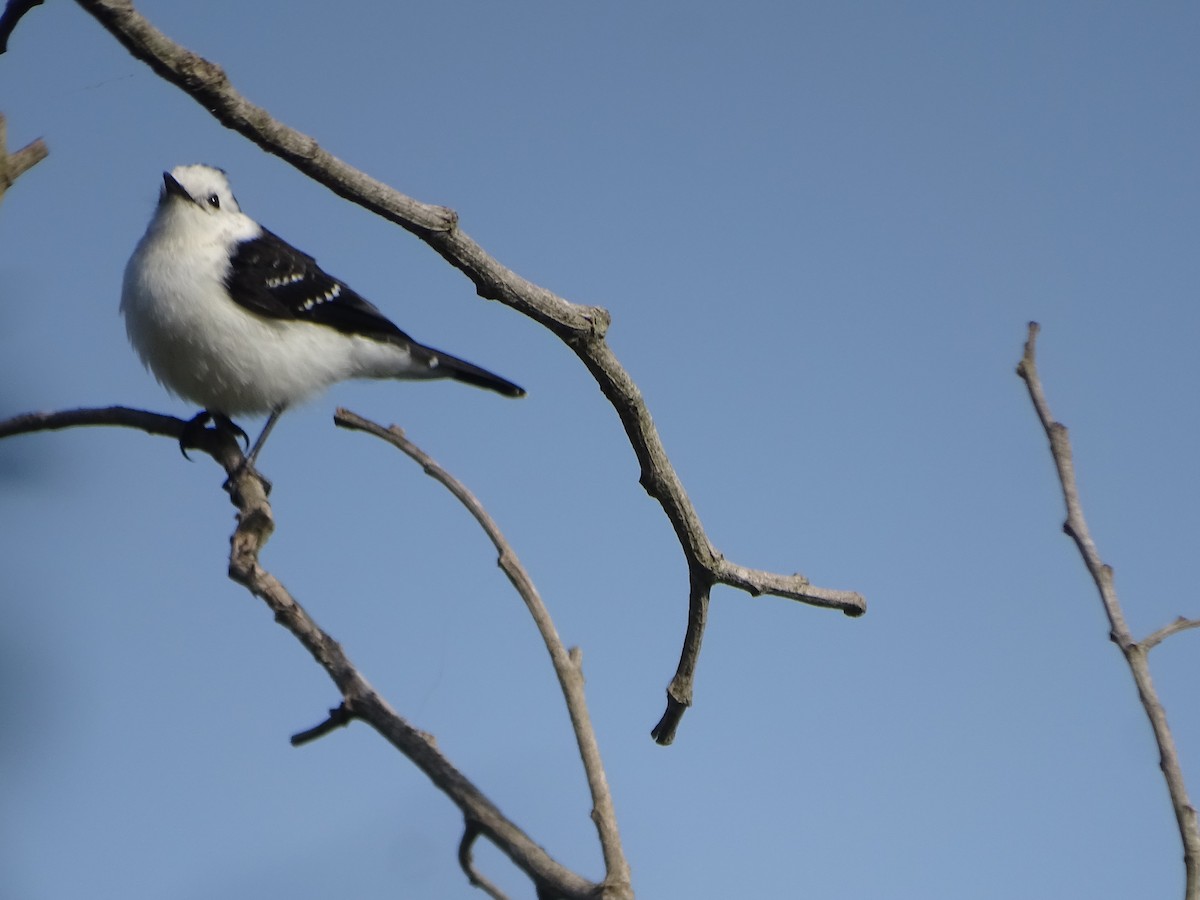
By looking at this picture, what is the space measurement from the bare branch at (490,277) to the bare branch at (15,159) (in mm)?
1150

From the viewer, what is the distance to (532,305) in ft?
8.82

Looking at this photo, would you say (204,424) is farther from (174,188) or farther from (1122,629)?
(1122,629)

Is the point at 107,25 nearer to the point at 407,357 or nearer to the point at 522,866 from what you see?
the point at 522,866

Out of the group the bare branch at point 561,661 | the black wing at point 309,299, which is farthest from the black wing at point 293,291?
the bare branch at point 561,661

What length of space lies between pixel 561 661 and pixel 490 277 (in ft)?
3.14

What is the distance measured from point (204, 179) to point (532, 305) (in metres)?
4.11

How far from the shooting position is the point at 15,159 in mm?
3115

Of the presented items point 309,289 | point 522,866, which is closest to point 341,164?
point 522,866

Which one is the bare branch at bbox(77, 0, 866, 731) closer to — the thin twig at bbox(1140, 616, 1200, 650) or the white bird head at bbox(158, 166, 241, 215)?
the thin twig at bbox(1140, 616, 1200, 650)

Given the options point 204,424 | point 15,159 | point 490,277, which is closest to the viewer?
point 490,277

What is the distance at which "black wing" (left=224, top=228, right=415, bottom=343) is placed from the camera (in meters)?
5.96

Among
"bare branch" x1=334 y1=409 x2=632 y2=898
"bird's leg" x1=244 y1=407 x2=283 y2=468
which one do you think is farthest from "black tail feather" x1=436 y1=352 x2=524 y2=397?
A: "bare branch" x1=334 y1=409 x2=632 y2=898

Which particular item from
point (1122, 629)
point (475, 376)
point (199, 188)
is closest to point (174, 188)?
point (199, 188)

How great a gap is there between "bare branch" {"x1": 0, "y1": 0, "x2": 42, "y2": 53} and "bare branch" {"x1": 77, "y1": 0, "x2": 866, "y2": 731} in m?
0.17
